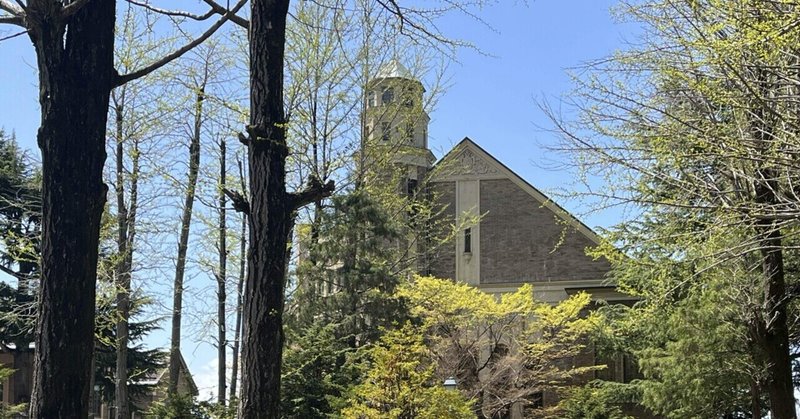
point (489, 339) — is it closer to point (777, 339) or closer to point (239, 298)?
point (239, 298)

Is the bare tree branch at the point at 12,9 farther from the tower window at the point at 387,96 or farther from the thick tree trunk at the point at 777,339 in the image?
the tower window at the point at 387,96

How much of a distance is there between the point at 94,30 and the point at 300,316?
13.1 meters

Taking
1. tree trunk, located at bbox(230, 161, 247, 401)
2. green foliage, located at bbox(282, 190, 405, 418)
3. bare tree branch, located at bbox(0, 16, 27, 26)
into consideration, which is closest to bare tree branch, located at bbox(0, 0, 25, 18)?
bare tree branch, located at bbox(0, 16, 27, 26)

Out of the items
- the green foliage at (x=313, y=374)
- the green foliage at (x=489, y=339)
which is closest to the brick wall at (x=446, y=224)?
the green foliage at (x=489, y=339)

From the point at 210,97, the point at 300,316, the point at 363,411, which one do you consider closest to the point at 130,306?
the point at 300,316

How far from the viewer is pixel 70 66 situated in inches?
193

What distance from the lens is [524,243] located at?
88.8 ft

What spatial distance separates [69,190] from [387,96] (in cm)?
1837

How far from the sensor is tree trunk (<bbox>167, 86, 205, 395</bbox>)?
18734mm

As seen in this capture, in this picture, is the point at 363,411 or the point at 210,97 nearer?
the point at 363,411

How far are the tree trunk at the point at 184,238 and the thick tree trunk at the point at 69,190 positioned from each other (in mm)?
13472

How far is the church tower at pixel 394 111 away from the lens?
21.3 m

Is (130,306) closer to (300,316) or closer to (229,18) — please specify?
(300,316)

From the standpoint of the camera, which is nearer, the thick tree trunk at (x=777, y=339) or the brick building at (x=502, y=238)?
the thick tree trunk at (x=777, y=339)
